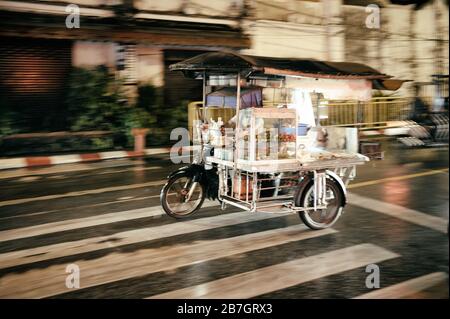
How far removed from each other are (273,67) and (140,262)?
9.75ft

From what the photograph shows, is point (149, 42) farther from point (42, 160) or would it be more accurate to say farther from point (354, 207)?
point (354, 207)

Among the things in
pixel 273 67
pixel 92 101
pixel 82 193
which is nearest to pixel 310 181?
pixel 273 67

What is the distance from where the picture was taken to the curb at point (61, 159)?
497 inches

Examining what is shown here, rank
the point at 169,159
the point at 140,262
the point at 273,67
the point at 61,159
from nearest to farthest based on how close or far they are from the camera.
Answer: the point at 140,262
the point at 273,67
the point at 61,159
the point at 169,159

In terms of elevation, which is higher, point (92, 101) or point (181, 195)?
point (92, 101)

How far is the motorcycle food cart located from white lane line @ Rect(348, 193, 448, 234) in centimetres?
78

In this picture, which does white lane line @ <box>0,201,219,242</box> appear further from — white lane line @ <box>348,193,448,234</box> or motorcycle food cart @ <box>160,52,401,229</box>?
white lane line @ <box>348,193,448,234</box>

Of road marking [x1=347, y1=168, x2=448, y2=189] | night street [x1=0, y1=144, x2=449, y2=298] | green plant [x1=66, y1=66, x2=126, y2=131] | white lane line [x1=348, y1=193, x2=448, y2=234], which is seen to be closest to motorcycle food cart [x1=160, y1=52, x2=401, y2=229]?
night street [x1=0, y1=144, x2=449, y2=298]

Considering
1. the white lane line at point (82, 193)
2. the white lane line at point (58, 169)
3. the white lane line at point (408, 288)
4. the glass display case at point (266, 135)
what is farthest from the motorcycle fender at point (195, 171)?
the white lane line at point (58, 169)

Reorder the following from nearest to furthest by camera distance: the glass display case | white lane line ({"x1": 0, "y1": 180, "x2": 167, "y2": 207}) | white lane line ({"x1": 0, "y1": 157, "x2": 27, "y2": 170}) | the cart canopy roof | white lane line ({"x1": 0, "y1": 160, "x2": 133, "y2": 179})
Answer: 1. the cart canopy roof
2. the glass display case
3. white lane line ({"x1": 0, "y1": 180, "x2": 167, "y2": 207})
4. white lane line ({"x1": 0, "y1": 160, "x2": 133, "y2": 179})
5. white lane line ({"x1": 0, "y1": 157, "x2": 27, "y2": 170})

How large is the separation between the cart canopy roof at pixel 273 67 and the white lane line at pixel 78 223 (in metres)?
2.35

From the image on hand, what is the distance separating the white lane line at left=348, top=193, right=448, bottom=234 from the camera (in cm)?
711

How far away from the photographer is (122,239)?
254 inches

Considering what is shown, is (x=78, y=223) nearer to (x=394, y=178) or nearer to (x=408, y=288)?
(x=408, y=288)
